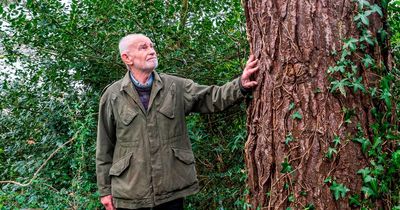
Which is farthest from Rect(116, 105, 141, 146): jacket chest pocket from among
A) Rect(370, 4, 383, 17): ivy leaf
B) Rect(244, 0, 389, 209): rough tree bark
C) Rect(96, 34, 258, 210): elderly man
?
Rect(370, 4, 383, 17): ivy leaf

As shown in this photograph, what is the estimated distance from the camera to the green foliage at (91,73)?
4844mm

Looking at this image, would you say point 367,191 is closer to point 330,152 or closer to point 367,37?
point 330,152

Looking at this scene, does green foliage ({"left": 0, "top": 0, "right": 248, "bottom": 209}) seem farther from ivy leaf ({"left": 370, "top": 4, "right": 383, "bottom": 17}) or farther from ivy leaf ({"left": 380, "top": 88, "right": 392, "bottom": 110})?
ivy leaf ({"left": 370, "top": 4, "right": 383, "bottom": 17})

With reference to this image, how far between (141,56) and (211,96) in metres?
0.59

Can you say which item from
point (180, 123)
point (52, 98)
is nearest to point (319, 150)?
point (180, 123)

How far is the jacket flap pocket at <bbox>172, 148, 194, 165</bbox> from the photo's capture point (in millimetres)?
3730

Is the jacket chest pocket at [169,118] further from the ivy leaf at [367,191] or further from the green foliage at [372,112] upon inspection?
the ivy leaf at [367,191]

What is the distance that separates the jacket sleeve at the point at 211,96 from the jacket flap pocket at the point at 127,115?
1.30ft

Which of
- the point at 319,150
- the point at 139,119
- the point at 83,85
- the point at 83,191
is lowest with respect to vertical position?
the point at 83,191

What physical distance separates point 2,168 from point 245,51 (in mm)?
3317

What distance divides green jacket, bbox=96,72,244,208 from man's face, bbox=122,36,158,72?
11cm

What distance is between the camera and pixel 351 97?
3.01 metres

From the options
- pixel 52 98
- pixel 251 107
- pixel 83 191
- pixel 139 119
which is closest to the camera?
pixel 251 107

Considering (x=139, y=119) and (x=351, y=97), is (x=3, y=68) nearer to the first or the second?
(x=139, y=119)
